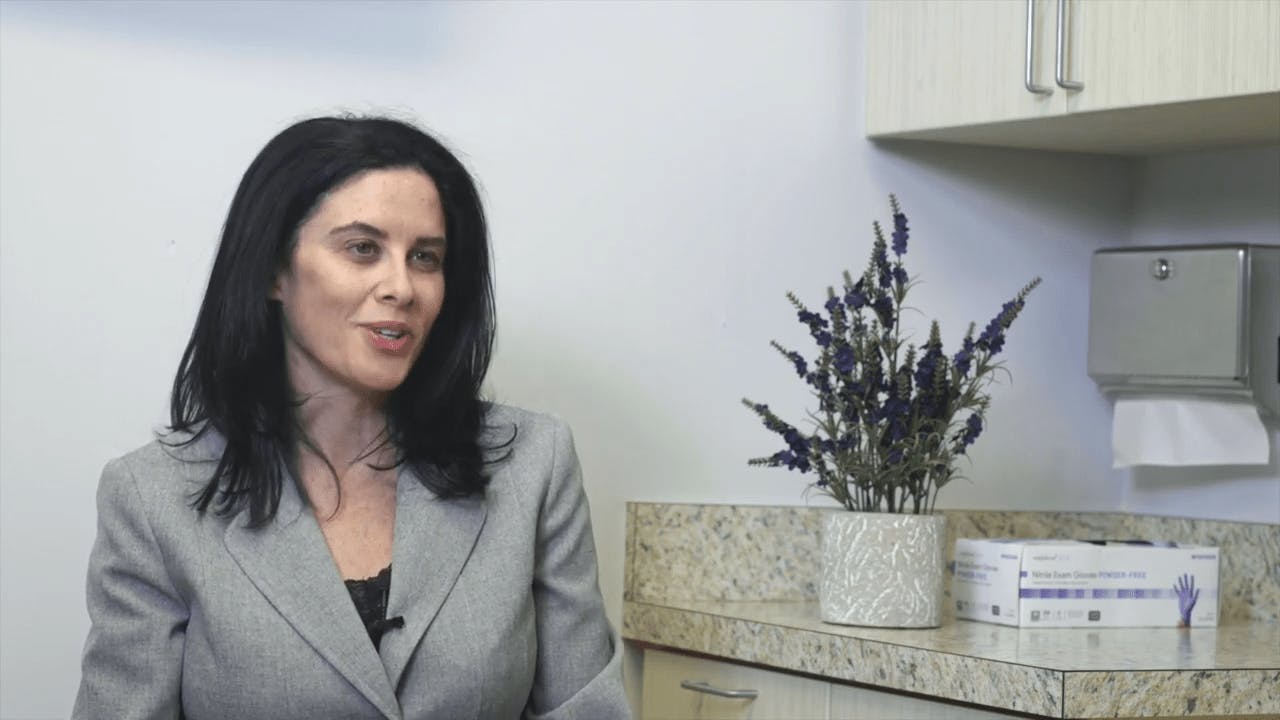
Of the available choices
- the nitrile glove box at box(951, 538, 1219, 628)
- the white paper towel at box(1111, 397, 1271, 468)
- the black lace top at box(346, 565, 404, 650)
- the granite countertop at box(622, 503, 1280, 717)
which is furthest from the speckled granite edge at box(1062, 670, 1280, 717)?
the black lace top at box(346, 565, 404, 650)

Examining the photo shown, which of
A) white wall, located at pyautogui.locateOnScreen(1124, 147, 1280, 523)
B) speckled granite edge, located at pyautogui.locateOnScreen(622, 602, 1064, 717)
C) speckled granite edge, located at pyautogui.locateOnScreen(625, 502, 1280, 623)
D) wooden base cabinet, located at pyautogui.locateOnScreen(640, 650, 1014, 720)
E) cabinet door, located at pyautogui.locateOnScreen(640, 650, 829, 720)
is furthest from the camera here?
white wall, located at pyautogui.locateOnScreen(1124, 147, 1280, 523)

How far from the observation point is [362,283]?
5.20 feet

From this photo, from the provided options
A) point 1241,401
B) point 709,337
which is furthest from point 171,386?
point 1241,401

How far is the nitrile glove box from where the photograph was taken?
6.36 ft

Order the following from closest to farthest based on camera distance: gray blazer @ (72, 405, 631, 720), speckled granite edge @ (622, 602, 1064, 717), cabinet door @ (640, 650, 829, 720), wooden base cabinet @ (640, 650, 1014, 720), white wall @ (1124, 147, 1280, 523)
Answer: gray blazer @ (72, 405, 631, 720)
speckled granite edge @ (622, 602, 1064, 717)
wooden base cabinet @ (640, 650, 1014, 720)
cabinet door @ (640, 650, 829, 720)
white wall @ (1124, 147, 1280, 523)

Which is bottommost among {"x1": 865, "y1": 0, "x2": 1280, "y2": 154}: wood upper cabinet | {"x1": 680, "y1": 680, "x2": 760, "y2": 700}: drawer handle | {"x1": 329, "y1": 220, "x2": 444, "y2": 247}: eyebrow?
{"x1": 680, "y1": 680, "x2": 760, "y2": 700}: drawer handle

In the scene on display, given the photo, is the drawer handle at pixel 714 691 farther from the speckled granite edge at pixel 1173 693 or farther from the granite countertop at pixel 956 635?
the speckled granite edge at pixel 1173 693

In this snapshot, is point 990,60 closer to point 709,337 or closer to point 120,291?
point 709,337

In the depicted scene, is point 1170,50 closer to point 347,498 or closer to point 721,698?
point 721,698

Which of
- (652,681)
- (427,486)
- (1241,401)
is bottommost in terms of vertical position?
(652,681)

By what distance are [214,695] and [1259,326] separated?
1426mm

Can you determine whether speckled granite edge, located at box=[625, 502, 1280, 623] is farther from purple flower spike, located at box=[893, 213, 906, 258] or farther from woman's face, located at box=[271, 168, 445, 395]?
woman's face, located at box=[271, 168, 445, 395]

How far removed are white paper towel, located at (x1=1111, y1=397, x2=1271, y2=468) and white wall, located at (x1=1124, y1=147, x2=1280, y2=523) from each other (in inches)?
1.7

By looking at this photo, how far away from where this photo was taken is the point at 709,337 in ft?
7.00
